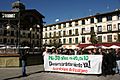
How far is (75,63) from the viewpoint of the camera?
1675cm

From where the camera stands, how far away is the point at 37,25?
33.2 meters

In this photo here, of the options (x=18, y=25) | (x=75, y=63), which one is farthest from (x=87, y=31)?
(x=75, y=63)

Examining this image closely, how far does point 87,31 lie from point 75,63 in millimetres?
47419

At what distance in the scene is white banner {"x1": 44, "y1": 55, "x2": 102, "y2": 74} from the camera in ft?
52.1

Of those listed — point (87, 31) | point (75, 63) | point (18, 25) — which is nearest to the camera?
point (75, 63)

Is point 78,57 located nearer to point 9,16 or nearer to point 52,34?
point 9,16

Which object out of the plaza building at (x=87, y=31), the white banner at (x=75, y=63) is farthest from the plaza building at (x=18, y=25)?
the plaza building at (x=87, y=31)

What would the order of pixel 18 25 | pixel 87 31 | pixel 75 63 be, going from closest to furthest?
pixel 75 63, pixel 18 25, pixel 87 31

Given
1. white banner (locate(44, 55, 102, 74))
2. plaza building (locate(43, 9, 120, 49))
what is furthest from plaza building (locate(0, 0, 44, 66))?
plaza building (locate(43, 9, 120, 49))

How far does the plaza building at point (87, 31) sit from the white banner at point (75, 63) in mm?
36220

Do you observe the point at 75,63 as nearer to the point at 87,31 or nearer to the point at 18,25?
the point at 18,25

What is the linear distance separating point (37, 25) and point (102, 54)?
1832 cm

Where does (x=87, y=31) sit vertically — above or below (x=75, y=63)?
above

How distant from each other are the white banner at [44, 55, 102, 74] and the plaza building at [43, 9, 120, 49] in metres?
36.2
